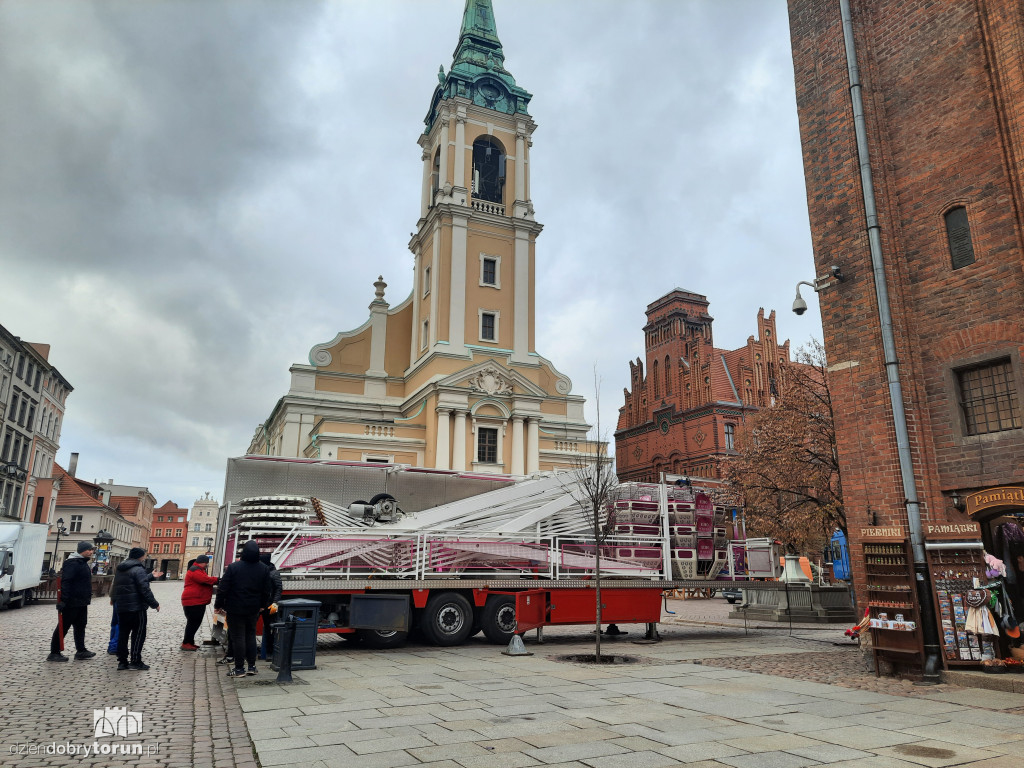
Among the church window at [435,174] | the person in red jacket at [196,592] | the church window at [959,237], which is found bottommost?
the person in red jacket at [196,592]

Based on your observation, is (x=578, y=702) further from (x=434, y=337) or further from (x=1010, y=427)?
(x=434, y=337)

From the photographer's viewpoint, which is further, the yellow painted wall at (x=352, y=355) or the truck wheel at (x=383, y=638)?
the yellow painted wall at (x=352, y=355)

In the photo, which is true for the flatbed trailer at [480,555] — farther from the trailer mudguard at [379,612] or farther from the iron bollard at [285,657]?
the iron bollard at [285,657]

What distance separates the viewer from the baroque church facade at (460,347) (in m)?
38.8

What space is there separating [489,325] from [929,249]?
1312 inches

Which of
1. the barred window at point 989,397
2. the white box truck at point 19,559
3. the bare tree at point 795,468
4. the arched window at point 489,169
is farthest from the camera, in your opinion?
the arched window at point 489,169

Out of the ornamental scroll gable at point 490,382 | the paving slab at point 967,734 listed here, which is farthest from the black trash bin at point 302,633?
the ornamental scroll gable at point 490,382

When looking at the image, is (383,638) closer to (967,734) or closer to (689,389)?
(967,734)

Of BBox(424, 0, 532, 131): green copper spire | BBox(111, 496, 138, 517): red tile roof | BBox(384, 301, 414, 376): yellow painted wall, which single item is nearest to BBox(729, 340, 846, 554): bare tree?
BBox(384, 301, 414, 376): yellow painted wall

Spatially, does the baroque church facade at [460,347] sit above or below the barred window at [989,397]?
above

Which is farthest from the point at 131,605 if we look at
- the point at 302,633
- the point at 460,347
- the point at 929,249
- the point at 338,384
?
the point at 338,384

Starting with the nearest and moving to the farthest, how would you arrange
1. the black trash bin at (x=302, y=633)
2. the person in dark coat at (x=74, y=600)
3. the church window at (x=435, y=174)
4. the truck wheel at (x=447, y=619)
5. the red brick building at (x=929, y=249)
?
the black trash bin at (x=302, y=633) → the red brick building at (x=929, y=249) → the person in dark coat at (x=74, y=600) → the truck wheel at (x=447, y=619) → the church window at (x=435, y=174)

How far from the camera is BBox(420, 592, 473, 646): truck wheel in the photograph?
12367mm

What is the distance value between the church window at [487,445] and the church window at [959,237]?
30.4m
